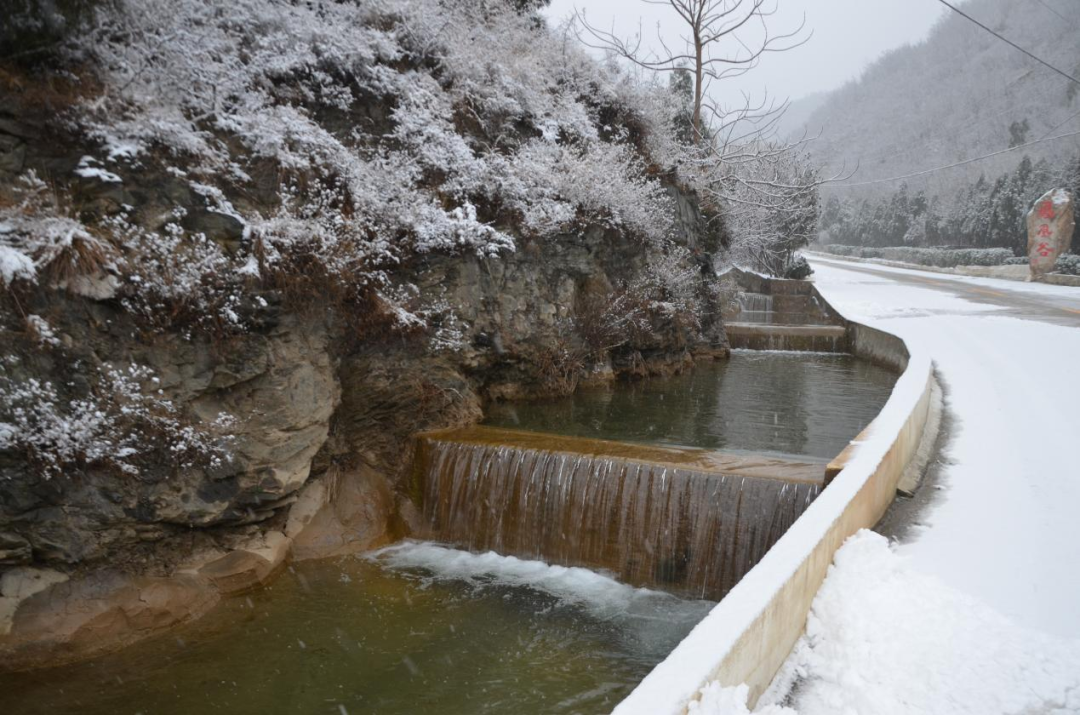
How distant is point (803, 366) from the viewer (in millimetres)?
14297

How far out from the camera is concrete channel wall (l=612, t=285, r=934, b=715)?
2812 millimetres

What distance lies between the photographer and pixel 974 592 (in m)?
4.32

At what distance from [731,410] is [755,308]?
11437 mm

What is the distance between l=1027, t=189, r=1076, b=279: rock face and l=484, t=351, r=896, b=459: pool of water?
16323 mm

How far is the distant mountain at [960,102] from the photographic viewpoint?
2603 inches

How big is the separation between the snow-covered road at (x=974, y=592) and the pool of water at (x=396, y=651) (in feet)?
6.21

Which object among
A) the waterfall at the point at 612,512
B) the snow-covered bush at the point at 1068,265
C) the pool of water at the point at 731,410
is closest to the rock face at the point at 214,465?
the waterfall at the point at 612,512

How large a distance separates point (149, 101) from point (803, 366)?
12.1 metres

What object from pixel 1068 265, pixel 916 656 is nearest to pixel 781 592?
pixel 916 656

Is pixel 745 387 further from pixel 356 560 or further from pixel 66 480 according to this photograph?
pixel 66 480

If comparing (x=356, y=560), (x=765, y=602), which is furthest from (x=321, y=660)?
(x=765, y=602)

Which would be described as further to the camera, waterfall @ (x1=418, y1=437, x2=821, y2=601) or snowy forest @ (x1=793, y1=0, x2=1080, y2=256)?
snowy forest @ (x1=793, y1=0, x2=1080, y2=256)

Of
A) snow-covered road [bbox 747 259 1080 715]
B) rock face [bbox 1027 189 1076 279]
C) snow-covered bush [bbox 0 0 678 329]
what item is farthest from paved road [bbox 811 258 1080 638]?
rock face [bbox 1027 189 1076 279]

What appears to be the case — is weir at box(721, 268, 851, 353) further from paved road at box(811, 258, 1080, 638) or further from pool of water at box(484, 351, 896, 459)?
pool of water at box(484, 351, 896, 459)
